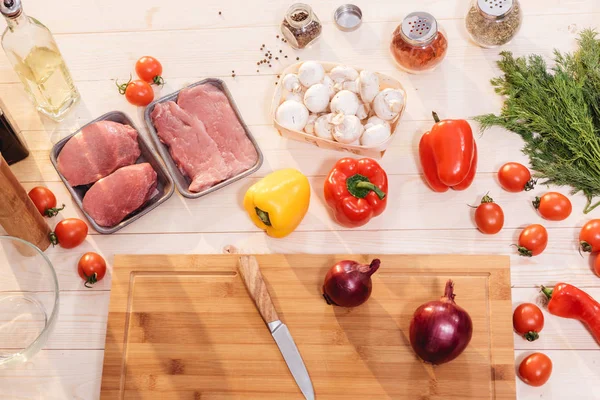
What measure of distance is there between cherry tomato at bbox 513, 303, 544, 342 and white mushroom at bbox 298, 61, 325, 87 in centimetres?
81

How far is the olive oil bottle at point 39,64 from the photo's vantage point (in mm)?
1837

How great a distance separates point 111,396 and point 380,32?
4.23 feet

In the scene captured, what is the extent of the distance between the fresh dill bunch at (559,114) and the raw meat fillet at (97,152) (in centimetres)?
98

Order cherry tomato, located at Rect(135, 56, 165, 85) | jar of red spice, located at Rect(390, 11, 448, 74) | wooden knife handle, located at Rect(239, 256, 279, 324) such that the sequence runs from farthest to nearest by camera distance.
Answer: cherry tomato, located at Rect(135, 56, 165, 85) < jar of red spice, located at Rect(390, 11, 448, 74) < wooden knife handle, located at Rect(239, 256, 279, 324)

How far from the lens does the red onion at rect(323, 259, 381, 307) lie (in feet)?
5.58

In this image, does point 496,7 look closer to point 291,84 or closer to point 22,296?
point 291,84

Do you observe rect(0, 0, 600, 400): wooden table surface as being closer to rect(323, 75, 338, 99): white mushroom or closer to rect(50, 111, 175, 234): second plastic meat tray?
rect(50, 111, 175, 234): second plastic meat tray

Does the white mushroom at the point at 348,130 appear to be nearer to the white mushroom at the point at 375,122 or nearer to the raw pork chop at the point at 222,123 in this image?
the white mushroom at the point at 375,122

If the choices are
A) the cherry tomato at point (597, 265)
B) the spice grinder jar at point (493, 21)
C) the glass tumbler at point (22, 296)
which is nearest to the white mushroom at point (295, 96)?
the spice grinder jar at point (493, 21)

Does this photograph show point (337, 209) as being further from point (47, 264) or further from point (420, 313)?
point (47, 264)

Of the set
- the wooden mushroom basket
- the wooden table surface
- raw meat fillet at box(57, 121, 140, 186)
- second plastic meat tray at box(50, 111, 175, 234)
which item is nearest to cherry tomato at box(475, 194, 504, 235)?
the wooden table surface

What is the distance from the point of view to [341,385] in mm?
1736

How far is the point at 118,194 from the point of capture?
187 cm

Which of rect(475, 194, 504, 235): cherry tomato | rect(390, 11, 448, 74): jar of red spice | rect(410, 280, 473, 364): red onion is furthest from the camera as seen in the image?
rect(390, 11, 448, 74): jar of red spice
